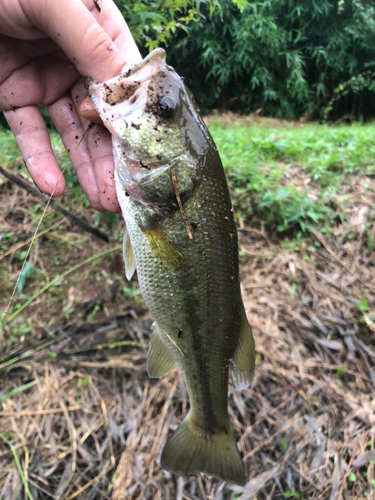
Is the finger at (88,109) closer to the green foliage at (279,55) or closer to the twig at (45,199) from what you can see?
the twig at (45,199)

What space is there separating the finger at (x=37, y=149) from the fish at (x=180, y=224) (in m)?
0.42

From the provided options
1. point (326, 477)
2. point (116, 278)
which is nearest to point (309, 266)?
point (326, 477)

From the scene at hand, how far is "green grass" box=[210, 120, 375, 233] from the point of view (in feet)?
9.95

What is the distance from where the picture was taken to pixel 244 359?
5.02 feet

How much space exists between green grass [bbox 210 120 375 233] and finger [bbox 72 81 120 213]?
180 centimetres

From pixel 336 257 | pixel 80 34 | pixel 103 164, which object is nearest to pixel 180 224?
pixel 103 164

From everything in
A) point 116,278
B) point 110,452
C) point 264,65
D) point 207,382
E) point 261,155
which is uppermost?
point 264,65

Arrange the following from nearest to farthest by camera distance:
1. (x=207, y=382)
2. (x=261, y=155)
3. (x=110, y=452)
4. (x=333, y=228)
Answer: (x=207, y=382), (x=110, y=452), (x=333, y=228), (x=261, y=155)

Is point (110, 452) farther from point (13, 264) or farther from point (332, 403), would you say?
point (13, 264)

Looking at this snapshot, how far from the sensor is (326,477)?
1.79 metres

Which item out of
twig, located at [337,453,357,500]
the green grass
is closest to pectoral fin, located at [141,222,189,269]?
twig, located at [337,453,357,500]

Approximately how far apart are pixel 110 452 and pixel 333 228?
263 centimetres

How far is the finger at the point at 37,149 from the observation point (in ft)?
5.27

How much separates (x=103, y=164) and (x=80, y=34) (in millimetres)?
554
